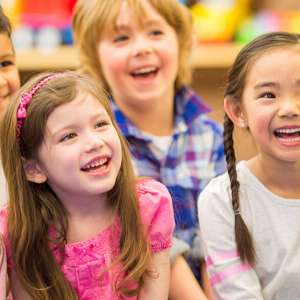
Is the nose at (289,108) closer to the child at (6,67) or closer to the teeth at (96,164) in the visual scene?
the teeth at (96,164)

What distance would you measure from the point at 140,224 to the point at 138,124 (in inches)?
20.8

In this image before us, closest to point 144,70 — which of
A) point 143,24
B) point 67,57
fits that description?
point 143,24

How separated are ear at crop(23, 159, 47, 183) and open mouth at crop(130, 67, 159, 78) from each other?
559 mm

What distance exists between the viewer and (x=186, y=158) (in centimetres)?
171

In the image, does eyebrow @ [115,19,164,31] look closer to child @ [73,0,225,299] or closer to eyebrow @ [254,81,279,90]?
child @ [73,0,225,299]

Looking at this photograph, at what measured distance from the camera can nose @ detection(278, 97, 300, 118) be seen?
1.21 metres

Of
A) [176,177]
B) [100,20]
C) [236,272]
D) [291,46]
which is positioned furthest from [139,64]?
[236,272]

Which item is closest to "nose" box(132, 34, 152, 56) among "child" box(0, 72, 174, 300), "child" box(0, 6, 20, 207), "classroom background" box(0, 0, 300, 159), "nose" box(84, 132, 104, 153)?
"child" box(0, 6, 20, 207)

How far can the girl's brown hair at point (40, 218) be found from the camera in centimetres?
123

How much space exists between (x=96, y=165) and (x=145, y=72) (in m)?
0.58

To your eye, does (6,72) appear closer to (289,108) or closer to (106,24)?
(106,24)

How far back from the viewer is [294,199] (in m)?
1.30

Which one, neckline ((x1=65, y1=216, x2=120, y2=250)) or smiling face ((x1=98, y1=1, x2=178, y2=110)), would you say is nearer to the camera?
neckline ((x1=65, y1=216, x2=120, y2=250))

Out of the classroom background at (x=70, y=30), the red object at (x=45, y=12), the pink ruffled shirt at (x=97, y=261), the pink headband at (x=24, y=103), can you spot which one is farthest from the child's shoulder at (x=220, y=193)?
the red object at (x=45, y=12)
